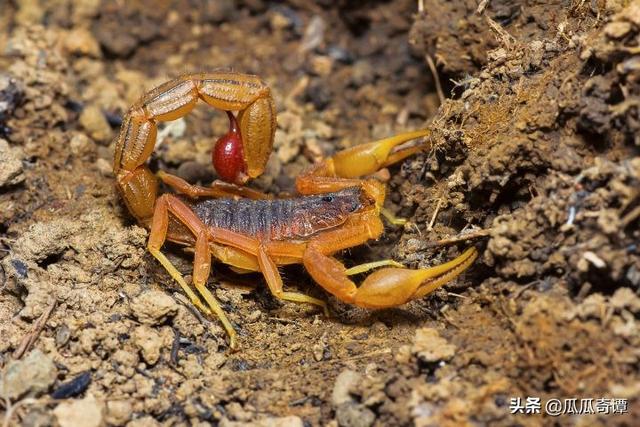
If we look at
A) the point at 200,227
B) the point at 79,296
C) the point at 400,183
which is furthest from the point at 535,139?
the point at 79,296

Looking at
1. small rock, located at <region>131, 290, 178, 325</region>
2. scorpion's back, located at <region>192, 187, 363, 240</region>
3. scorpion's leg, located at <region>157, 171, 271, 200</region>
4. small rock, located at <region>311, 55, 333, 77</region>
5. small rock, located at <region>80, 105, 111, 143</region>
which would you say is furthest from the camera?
small rock, located at <region>311, 55, 333, 77</region>

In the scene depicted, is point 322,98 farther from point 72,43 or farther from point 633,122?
point 633,122

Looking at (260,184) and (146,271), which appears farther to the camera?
(260,184)

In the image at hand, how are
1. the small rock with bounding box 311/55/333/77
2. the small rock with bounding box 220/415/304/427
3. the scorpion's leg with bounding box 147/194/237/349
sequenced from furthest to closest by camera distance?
the small rock with bounding box 311/55/333/77
the scorpion's leg with bounding box 147/194/237/349
the small rock with bounding box 220/415/304/427

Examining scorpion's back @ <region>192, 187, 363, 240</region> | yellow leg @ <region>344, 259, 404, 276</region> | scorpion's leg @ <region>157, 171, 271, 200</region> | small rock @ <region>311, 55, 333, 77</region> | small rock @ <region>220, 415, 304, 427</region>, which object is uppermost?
small rock @ <region>311, 55, 333, 77</region>

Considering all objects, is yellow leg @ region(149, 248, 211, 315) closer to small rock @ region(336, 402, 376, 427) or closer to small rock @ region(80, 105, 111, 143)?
small rock @ region(336, 402, 376, 427)

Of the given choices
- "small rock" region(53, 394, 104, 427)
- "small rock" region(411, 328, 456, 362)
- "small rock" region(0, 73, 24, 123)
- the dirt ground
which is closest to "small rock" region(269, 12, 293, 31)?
the dirt ground

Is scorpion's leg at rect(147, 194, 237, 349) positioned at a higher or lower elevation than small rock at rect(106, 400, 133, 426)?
higher

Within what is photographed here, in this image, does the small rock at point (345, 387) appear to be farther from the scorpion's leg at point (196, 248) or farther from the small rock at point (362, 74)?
the small rock at point (362, 74)
